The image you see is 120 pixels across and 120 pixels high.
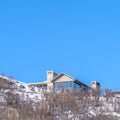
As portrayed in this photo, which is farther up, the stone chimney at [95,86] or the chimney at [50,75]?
the chimney at [50,75]

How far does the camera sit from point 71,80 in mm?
39969

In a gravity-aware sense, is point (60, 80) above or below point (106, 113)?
above

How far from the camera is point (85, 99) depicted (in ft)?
70.4

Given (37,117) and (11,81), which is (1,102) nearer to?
(37,117)

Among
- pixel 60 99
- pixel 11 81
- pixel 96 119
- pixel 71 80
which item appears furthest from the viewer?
pixel 71 80

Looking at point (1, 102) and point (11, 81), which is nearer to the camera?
point (1, 102)

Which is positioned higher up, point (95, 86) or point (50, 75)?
point (50, 75)

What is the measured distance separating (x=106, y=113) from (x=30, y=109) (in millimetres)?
3318

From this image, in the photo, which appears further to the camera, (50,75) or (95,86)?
(50,75)

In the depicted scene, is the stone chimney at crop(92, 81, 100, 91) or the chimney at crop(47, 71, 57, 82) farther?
the chimney at crop(47, 71, 57, 82)

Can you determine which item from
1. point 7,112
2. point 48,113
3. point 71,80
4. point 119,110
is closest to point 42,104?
point 48,113

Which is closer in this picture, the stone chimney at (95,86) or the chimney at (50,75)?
the stone chimney at (95,86)

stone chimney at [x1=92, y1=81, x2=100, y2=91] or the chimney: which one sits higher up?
the chimney

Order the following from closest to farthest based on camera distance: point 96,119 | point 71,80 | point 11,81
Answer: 1. point 96,119
2. point 11,81
3. point 71,80
